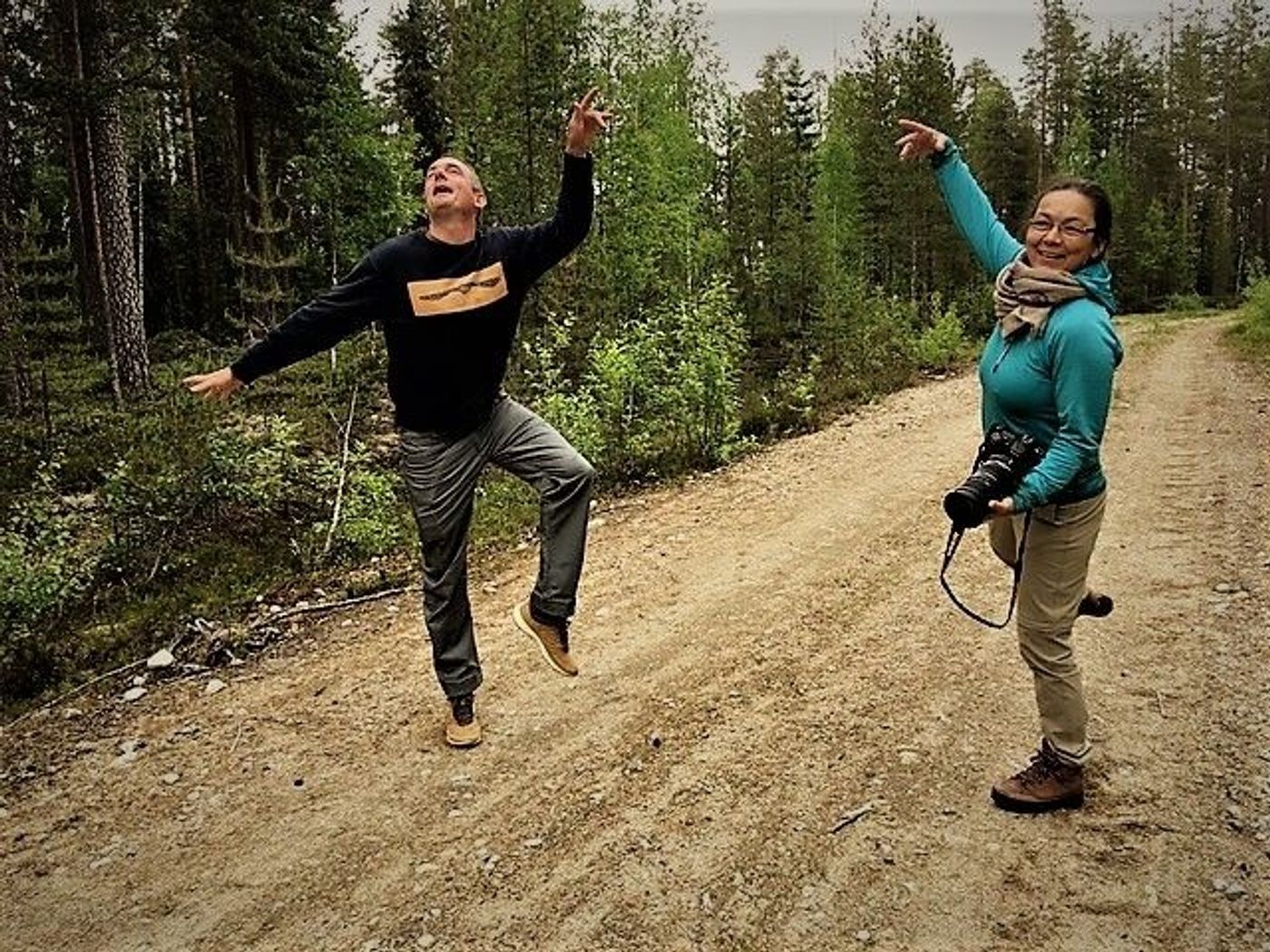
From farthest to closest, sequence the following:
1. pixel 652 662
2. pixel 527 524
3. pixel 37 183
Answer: pixel 37 183
pixel 527 524
pixel 652 662

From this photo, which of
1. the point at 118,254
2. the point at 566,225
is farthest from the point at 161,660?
the point at 118,254

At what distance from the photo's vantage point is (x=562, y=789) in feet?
13.3

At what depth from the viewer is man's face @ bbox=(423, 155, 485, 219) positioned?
409cm

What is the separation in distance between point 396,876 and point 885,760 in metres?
1.97

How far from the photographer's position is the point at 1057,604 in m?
3.56

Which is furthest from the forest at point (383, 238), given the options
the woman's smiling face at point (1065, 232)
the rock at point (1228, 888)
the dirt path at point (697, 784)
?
the rock at point (1228, 888)

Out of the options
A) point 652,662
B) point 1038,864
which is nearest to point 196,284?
point 652,662

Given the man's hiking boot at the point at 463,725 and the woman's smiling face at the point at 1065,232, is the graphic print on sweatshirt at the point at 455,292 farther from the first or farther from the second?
the woman's smiling face at the point at 1065,232

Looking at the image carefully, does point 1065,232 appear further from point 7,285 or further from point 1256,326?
point 1256,326

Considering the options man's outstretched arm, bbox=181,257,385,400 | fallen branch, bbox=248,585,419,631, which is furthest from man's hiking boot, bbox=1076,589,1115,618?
fallen branch, bbox=248,585,419,631

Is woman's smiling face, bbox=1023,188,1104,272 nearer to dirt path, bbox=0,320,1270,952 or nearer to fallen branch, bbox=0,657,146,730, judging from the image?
dirt path, bbox=0,320,1270,952

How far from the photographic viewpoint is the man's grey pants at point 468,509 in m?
Result: 4.38

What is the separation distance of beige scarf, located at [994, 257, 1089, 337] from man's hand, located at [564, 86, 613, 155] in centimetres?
177

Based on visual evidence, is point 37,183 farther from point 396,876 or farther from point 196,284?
point 396,876
